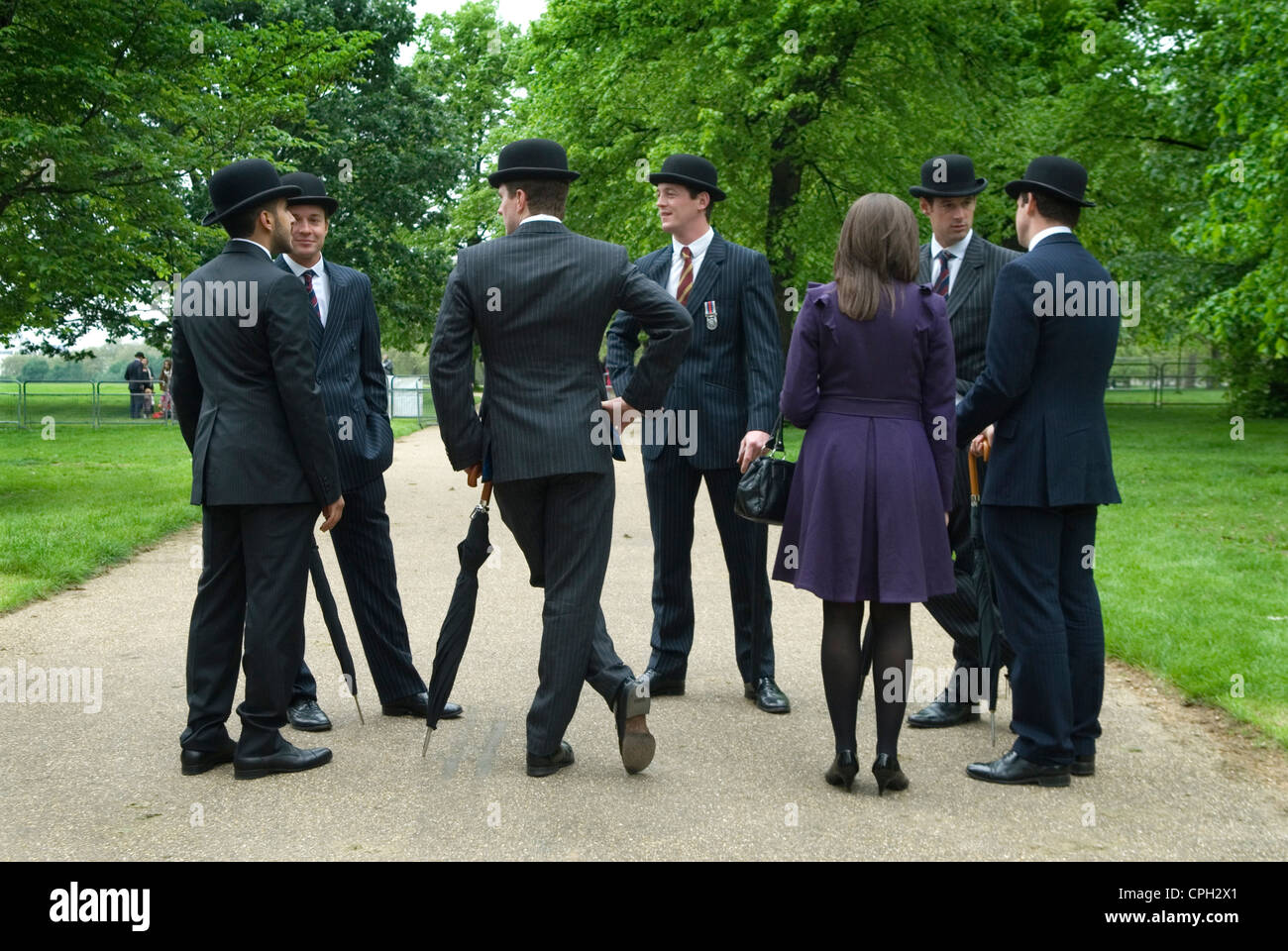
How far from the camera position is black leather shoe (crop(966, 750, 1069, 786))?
4.98 meters

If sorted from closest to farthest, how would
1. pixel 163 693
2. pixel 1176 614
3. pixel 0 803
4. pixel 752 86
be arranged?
1. pixel 0 803
2. pixel 163 693
3. pixel 1176 614
4. pixel 752 86

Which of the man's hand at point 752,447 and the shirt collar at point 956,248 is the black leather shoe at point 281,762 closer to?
the man's hand at point 752,447

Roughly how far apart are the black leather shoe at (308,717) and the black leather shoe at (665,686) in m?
1.50

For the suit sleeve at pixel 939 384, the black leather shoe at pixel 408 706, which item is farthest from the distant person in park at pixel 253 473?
the suit sleeve at pixel 939 384

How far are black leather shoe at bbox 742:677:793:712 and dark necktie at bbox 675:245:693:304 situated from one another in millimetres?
1764

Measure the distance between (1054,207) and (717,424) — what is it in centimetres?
180

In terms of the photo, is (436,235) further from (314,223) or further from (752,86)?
(314,223)

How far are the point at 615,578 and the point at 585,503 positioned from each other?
4.84 m

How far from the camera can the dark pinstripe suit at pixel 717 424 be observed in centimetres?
615

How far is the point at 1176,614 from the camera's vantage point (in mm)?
8172

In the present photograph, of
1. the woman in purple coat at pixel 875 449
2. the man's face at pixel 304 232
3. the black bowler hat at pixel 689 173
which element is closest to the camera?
the woman in purple coat at pixel 875 449

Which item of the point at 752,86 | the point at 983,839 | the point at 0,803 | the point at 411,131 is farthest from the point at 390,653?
the point at 411,131

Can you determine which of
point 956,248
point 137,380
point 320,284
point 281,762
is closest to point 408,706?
point 281,762

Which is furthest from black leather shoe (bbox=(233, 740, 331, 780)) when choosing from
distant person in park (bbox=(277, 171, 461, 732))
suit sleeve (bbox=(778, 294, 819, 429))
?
suit sleeve (bbox=(778, 294, 819, 429))
